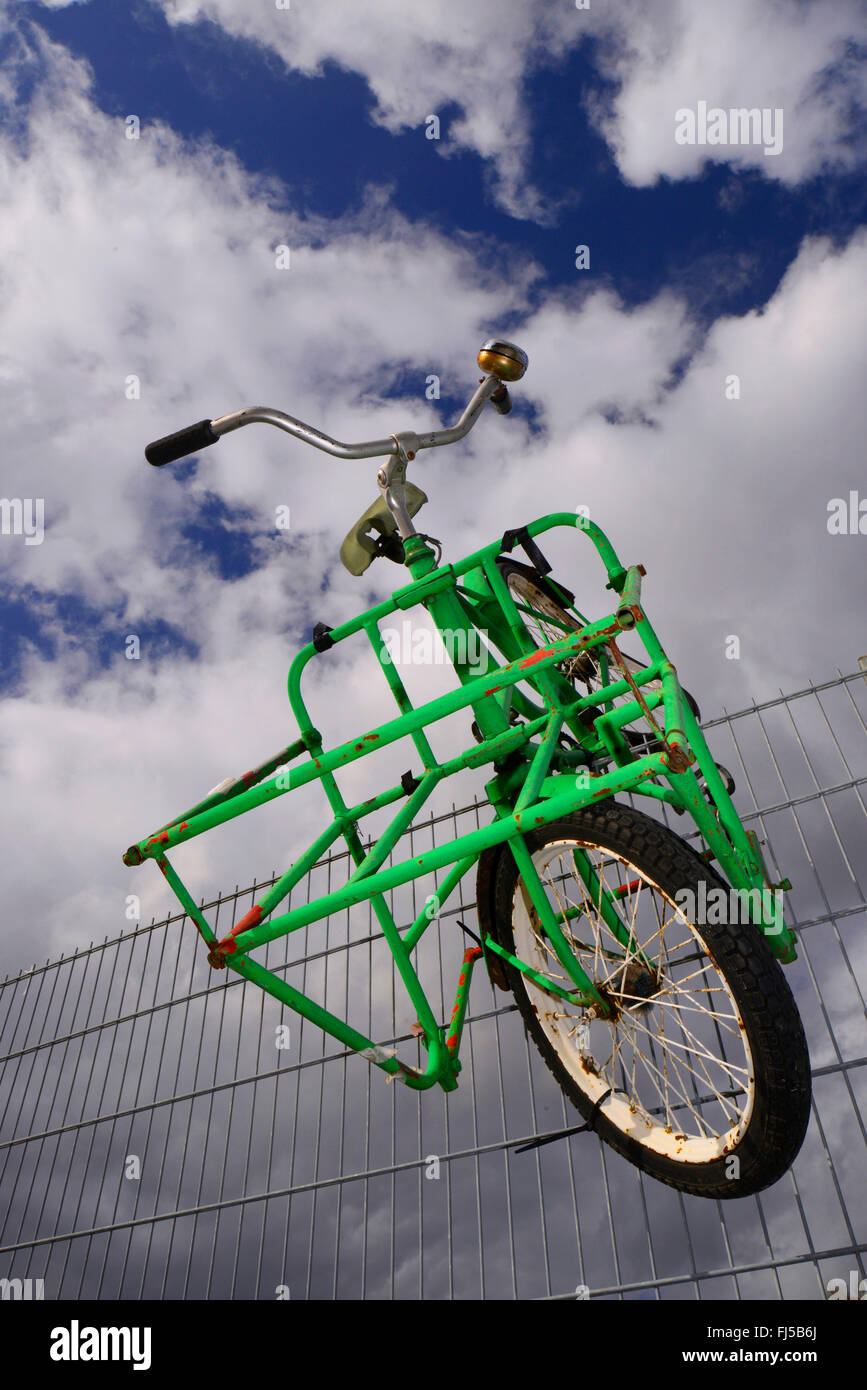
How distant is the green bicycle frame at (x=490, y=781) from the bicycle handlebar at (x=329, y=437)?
0.31 metres

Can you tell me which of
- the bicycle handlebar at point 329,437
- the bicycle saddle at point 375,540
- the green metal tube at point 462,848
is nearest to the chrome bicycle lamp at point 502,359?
the bicycle handlebar at point 329,437

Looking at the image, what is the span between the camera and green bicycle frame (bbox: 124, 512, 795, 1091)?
5.42ft

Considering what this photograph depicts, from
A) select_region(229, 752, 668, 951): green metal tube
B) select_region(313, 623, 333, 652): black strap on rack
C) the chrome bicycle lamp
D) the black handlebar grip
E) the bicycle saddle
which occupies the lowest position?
select_region(229, 752, 668, 951): green metal tube

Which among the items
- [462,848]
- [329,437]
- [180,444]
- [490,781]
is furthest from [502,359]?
[462,848]

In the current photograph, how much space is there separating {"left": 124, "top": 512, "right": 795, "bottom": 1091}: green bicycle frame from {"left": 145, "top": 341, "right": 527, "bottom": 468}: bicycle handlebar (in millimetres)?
310

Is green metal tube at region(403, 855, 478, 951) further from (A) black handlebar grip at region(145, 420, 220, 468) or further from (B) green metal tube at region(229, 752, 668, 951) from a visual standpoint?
(A) black handlebar grip at region(145, 420, 220, 468)

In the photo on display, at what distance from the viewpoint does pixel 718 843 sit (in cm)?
160

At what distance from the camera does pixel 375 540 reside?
2543 millimetres

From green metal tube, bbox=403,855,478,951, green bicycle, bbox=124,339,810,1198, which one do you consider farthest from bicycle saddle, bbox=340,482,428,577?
green metal tube, bbox=403,855,478,951

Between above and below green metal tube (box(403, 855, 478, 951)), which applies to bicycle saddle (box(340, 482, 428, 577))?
above

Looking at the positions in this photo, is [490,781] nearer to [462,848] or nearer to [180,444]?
[462,848]
